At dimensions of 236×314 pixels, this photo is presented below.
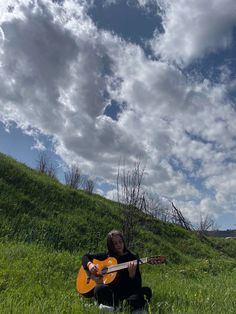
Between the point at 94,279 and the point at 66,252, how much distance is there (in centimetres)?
501

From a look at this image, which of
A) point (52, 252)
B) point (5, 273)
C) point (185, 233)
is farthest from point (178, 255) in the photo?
point (5, 273)

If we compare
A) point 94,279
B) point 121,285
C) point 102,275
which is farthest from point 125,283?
point 94,279

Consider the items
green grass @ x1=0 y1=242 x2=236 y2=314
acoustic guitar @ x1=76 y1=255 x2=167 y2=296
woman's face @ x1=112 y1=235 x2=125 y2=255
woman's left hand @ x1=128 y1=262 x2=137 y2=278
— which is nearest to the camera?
green grass @ x1=0 y1=242 x2=236 y2=314

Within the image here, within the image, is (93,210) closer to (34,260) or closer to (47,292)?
(34,260)

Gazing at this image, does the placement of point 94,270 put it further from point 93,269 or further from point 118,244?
point 118,244

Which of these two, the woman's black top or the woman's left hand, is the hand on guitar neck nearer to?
the woman's black top

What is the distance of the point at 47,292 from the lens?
771cm

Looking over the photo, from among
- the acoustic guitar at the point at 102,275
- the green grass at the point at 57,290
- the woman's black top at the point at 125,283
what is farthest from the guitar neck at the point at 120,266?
the green grass at the point at 57,290

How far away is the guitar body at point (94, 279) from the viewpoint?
7.33 metres

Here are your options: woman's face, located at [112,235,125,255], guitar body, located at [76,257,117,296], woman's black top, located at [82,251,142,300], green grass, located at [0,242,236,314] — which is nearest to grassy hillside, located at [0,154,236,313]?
green grass, located at [0,242,236,314]

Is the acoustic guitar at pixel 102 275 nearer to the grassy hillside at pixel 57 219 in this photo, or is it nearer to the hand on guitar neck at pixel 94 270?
the hand on guitar neck at pixel 94 270

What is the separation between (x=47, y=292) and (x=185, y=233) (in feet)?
54.5

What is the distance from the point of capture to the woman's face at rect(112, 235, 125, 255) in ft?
25.0

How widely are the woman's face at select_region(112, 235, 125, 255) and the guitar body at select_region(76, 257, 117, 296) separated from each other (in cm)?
17
